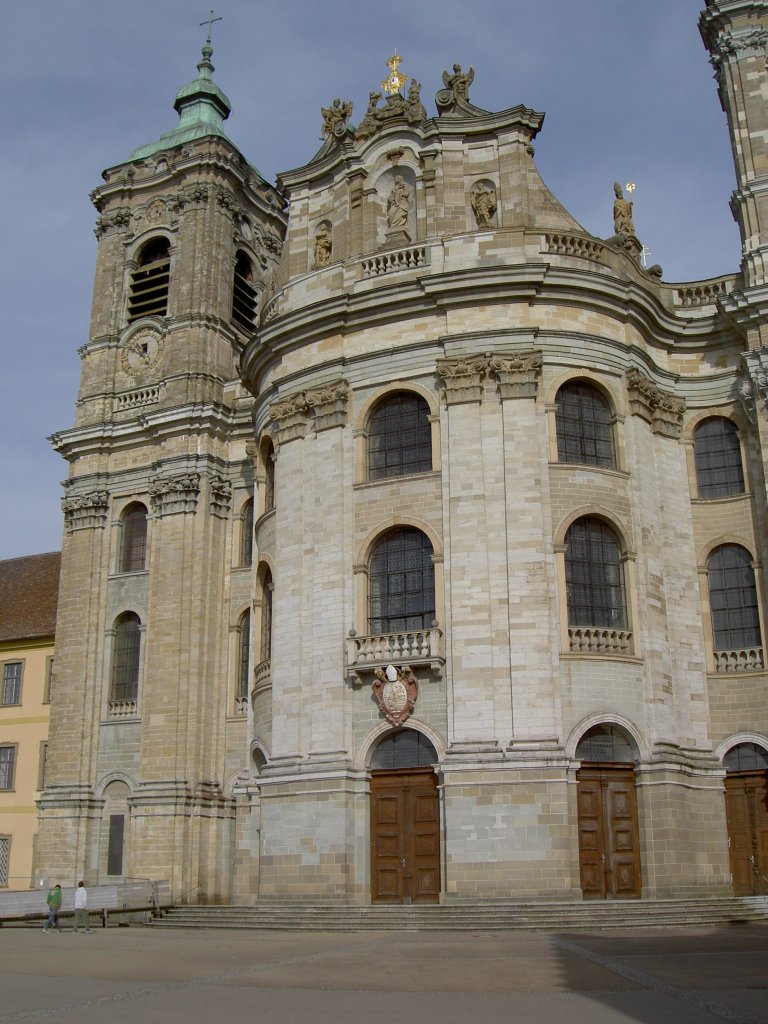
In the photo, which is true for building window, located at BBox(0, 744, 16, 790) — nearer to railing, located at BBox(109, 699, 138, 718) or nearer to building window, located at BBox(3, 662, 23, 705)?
building window, located at BBox(3, 662, 23, 705)

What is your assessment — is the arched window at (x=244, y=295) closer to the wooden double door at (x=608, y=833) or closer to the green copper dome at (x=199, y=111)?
the green copper dome at (x=199, y=111)

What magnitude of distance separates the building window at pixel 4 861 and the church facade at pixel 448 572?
20.2 feet

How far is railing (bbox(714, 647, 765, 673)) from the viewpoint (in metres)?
27.2

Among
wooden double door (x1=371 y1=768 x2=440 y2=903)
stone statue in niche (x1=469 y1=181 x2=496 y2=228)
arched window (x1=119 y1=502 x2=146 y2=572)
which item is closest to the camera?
wooden double door (x1=371 y1=768 x2=440 y2=903)

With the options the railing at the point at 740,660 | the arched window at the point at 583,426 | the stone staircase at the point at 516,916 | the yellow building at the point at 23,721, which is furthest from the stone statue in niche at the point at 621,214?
the yellow building at the point at 23,721

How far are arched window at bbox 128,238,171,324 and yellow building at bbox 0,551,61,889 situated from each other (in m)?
11.9

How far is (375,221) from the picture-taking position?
30391 millimetres

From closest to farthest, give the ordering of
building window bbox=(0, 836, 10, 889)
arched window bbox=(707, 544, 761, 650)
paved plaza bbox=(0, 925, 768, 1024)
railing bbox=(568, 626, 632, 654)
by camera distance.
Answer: paved plaza bbox=(0, 925, 768, 1024)
railing bbox=(568, 626, 632, 654)
arched window bbox=(707, 544, 761, 650)
building window bbox=(0, 836, 10, 889)

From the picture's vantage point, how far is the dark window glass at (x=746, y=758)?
2667cm

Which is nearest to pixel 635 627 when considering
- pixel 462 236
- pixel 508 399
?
pixel 508 399

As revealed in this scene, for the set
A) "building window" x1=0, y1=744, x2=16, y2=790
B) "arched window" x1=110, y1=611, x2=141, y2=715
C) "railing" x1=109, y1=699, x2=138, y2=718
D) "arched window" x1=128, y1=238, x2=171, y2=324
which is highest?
"arched window" x1=128, y1=238, x2=171, y2=324

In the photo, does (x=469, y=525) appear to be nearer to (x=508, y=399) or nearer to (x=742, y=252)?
(x=508, y=399)

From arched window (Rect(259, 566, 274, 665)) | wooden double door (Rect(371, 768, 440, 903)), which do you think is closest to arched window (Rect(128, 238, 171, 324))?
arched window (Rect(259, 566, 274, 665))

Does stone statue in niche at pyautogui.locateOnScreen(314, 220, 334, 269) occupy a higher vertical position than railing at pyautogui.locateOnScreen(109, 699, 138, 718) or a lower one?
higher
